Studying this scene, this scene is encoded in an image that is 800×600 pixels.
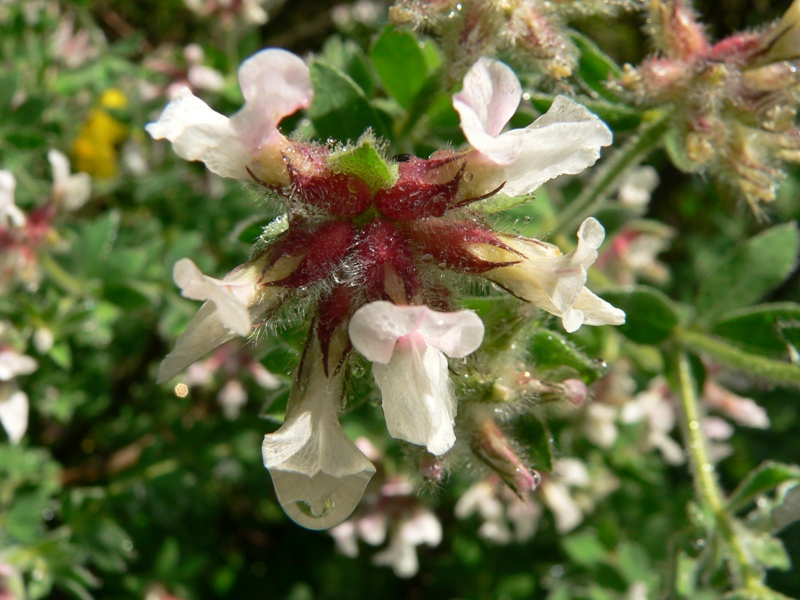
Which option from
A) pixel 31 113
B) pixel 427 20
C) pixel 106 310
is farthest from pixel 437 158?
pixel 31 113

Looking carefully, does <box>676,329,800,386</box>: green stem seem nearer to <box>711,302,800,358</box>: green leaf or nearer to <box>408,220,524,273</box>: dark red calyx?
<box>711,302,800,358</box>: green leaf

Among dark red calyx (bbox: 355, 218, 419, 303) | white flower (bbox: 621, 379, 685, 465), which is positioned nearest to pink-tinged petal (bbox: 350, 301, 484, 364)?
dark red calyx (bbox: 355, 218, 419, 303)

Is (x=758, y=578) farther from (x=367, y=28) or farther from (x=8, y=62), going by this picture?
(x=8, y=62)

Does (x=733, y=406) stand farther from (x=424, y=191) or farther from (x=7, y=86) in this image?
(x=7, y=86)

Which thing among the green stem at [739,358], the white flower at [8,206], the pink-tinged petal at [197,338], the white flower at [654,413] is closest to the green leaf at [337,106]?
the pink-tinged petal at [197,338]

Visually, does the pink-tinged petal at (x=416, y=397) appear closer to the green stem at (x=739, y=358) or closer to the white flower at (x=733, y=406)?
the green stem at (x=739, y=358)

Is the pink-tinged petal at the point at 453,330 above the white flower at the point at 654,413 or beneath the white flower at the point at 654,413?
above
